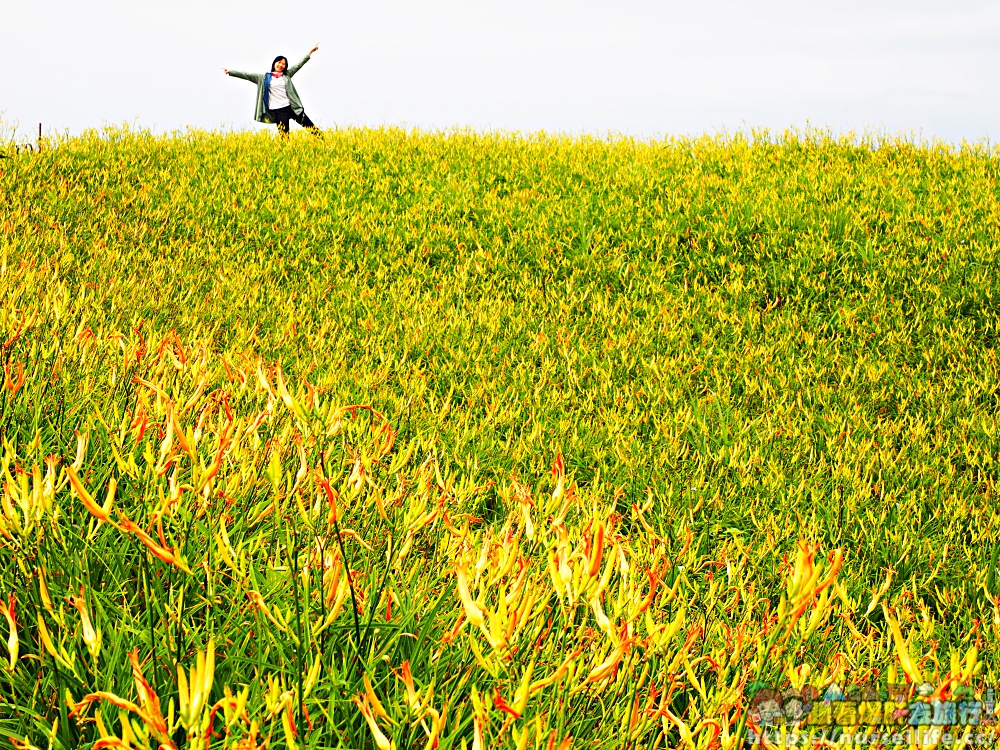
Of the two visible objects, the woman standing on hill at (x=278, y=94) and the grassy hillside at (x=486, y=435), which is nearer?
the grassy hillside at (x=486, y=435)

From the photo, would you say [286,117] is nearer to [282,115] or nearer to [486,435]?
[282,115]

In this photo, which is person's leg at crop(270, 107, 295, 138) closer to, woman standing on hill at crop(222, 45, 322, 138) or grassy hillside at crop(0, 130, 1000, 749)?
woman standing on hill at crop(222, 45, 322, 138)

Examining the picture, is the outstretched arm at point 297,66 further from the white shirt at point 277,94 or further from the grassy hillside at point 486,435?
the grassy hillside at point 486,435

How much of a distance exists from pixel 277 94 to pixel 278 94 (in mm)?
17

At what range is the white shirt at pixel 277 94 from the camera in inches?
508

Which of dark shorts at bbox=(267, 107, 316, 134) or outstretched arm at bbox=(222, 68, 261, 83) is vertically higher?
outstretched arm at bbox=(222, 68, 261, 83)

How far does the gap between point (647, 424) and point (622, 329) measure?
1.49m

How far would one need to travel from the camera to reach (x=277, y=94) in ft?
42.4

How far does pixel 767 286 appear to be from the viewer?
22.4 feet

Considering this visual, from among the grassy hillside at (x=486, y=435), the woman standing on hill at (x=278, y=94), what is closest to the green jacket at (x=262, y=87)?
the woman standing on hill at (x=278, y=94)

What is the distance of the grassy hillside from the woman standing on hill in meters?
2.83

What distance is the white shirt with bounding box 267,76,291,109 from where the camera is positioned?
12.9m

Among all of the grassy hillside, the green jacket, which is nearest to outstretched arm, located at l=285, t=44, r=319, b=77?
the green jacket

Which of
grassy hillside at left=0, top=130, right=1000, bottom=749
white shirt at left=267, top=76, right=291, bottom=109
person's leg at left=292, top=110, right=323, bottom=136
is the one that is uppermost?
white shirt at left=267, top=76, right=291, bottom=109
